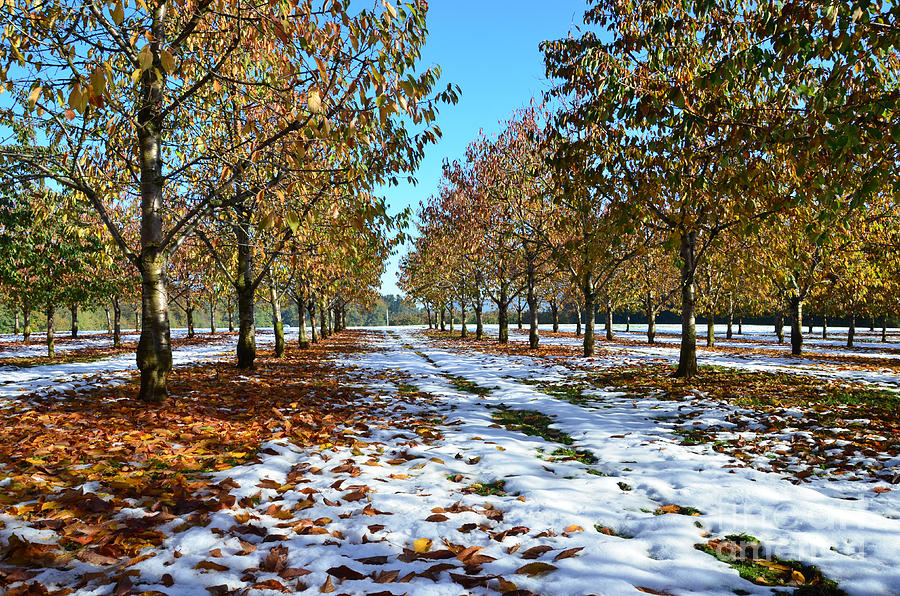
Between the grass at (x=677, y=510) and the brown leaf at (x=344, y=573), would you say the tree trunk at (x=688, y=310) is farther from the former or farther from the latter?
the brown leaf at (x=344, y=573)

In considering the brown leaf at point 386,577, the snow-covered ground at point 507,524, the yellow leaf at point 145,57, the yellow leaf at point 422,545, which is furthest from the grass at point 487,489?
the yellow leaf at point 145,57

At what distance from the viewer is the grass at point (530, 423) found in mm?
6211

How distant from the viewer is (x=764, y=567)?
112 inches

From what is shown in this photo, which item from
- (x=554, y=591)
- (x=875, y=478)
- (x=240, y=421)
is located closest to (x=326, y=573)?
(x=554, y=591)

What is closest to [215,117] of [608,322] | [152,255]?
[152,255]

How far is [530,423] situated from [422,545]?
168 inches

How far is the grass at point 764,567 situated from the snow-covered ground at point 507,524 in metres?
0.07

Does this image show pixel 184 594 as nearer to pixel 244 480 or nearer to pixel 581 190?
pixel 244 480

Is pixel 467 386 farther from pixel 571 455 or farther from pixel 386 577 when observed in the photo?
pixel 386 577

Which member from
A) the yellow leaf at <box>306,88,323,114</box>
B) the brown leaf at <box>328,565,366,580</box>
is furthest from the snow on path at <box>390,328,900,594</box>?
the yellow leaf at <box>306,88,323,114</box>

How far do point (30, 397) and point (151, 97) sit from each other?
223 inches

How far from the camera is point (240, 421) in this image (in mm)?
6602

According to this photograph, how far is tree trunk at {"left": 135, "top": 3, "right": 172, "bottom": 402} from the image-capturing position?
23.8ft

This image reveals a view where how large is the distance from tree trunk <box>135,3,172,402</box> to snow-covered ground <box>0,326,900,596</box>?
3.63 m
